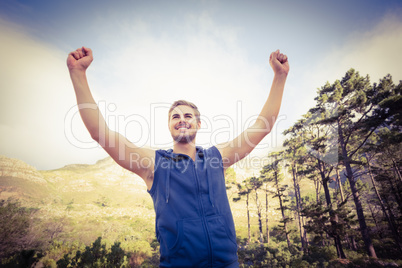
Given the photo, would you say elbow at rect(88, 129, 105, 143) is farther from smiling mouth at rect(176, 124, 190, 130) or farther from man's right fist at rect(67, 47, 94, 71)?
smiling mouth at rect(176, 124, 190, 130)

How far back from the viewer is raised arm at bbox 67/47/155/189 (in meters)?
1.27

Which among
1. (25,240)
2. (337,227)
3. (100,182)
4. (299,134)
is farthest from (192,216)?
(100,182)

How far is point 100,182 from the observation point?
10044 centimetres

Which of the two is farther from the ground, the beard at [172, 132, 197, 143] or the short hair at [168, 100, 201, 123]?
the short hair at [168, 100, 201, 123]

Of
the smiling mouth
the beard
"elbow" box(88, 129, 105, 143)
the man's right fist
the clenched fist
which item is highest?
the clenched fist

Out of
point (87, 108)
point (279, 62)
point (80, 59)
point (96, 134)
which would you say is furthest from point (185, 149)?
point (279, 62)

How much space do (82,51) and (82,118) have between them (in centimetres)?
68

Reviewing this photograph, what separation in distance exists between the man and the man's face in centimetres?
1

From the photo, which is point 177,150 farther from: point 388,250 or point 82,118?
point 388,250

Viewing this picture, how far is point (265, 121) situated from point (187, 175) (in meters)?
1.04

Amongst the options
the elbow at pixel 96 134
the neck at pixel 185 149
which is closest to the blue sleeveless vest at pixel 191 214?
the neck at pixel 185 149

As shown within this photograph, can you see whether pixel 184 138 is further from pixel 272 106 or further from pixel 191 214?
pixel 272 106

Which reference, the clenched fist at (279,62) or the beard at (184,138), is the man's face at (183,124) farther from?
the clenched fist at (279,62)

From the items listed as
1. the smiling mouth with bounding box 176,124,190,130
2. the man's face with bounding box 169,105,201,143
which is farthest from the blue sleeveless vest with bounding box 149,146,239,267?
the smiling mouth with bounding box 176,124,190,130
